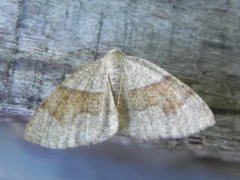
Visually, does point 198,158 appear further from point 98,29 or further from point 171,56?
point 98,29

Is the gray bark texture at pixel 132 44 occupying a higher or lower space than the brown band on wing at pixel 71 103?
higher

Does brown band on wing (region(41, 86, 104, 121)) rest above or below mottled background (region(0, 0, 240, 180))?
below

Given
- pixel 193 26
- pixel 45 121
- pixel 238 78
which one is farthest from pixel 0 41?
pixel 238 78

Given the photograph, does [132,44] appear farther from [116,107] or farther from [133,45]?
[116,107]

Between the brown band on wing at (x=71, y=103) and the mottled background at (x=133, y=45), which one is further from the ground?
the mottled background at (x=133, y=45)

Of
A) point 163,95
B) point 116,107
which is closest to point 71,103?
point 116,107
